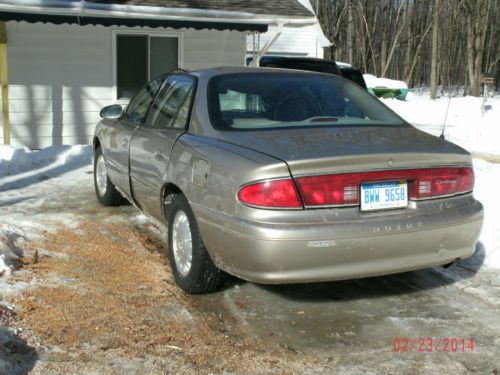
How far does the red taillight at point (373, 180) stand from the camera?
137 inches

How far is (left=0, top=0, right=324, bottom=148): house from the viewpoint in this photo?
10906 millimetres

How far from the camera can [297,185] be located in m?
3.46

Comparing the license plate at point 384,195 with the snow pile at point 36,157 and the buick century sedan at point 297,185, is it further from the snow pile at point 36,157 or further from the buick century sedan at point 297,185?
the snow pile at point 36,157

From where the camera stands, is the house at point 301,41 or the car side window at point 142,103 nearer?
the car side window at point 142,103

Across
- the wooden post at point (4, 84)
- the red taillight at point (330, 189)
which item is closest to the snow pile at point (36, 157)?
the wooden post at point (4, 84)

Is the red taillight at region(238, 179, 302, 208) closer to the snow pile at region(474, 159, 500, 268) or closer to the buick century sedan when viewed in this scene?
the buick century sedan

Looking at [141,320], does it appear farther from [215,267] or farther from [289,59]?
[289,59]

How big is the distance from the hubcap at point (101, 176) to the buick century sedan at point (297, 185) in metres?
2.12

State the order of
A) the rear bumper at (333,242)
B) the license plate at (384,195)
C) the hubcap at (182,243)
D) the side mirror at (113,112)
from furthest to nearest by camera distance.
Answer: the side mirror at (113,112) → the hubcap at (182,243) → the license plate at (384,195) → the rear bumper at (333,242)

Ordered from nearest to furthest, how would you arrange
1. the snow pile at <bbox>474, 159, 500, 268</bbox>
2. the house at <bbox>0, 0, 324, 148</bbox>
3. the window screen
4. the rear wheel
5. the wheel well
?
the rear wheel < the wheel well < the snow pile at <bbox>474, 159, 500, 268</bbox> < the house at <bbox>0, 0, 324, 148</bbox> < the window screen

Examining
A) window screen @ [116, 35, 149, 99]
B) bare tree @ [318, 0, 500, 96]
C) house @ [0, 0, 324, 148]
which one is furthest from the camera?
bare tree @ [318, 0, 500, 96]

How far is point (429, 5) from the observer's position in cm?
4775
